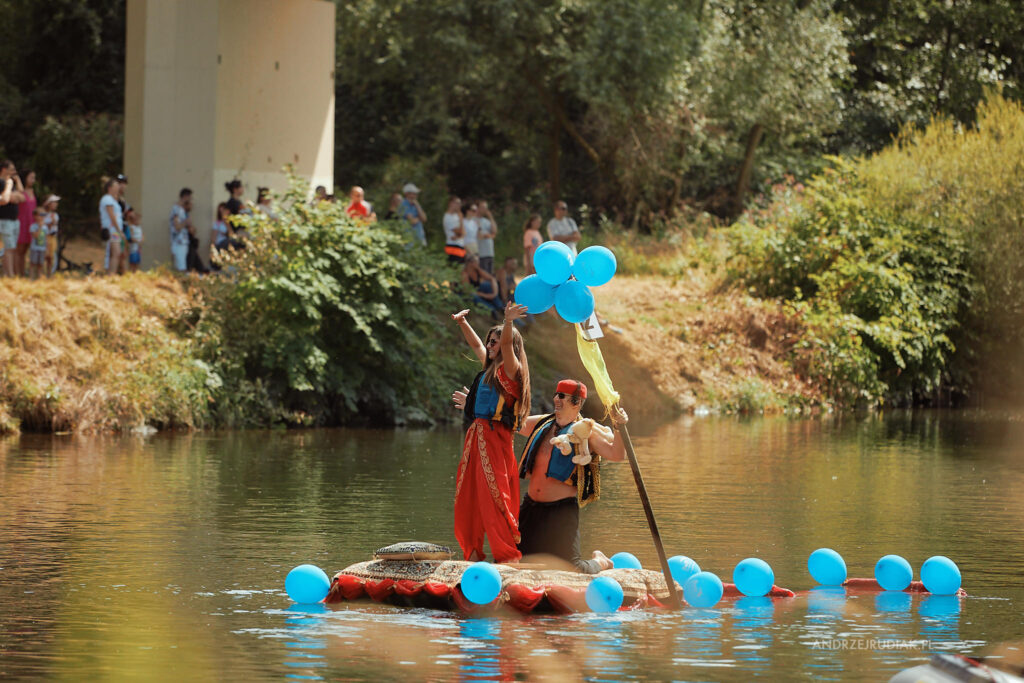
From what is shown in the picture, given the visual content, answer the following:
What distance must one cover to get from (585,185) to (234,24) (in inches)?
683

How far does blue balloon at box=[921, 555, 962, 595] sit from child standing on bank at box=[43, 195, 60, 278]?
1767 cm

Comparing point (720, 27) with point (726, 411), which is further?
point (720, 27)

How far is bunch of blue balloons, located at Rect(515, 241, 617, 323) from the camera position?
1043cm

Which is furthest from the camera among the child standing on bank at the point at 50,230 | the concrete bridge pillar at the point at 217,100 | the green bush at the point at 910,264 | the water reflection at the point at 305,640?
the green bush at the point at 910,264

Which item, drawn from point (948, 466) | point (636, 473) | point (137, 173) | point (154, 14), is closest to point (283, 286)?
point (137, 173)

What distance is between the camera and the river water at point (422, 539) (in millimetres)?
8867

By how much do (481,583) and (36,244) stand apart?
16.4 meters

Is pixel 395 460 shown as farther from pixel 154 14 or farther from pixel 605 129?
pixel 605 129

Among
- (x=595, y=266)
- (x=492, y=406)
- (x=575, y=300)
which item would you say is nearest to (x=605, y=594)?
(x=492, y=406)

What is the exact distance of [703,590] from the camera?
10.6m

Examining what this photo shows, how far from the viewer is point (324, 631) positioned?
31.3 feet

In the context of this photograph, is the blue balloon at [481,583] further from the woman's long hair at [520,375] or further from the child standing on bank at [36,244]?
the child standing on bank at [36,244]

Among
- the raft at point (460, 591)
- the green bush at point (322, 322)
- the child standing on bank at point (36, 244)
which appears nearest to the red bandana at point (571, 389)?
the raft at point (460, 591)

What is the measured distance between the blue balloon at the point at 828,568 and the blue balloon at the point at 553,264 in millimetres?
3010
